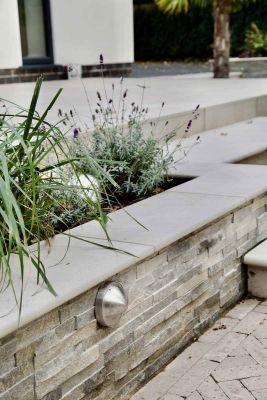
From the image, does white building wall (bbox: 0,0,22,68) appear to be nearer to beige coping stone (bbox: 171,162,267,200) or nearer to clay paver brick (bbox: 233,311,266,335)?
beige coping stone (bbox: 171,162,267,200)

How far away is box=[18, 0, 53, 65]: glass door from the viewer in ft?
30.2

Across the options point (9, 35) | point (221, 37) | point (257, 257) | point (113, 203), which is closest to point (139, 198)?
point (113, 203)

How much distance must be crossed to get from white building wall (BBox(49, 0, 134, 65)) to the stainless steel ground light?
7828mm

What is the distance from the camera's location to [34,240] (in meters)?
2.35

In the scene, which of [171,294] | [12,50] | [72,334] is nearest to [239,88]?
[12,50]

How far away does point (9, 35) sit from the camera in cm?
854

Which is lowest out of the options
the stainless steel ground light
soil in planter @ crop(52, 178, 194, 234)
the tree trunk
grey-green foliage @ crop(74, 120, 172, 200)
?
the stainless steel ground light

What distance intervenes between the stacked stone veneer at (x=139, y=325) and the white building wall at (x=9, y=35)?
20.6 feet

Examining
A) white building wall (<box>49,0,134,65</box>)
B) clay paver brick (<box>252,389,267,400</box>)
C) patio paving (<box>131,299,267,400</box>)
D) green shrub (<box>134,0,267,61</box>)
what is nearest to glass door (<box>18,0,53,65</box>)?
white building wall (<box>49,0,134,65</box>)

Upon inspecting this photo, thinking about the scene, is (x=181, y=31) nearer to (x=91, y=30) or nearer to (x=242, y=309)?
(x=91, y=30)

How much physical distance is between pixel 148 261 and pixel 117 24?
8.45 metres

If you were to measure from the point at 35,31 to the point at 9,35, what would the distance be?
886 mm

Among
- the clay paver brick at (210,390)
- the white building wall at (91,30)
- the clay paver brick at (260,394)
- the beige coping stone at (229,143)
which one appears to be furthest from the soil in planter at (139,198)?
the white building wall at (91,30)

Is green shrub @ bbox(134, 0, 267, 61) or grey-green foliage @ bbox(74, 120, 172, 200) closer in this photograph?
grey-green foliage @ bbox(74, 120, 172, 200)
